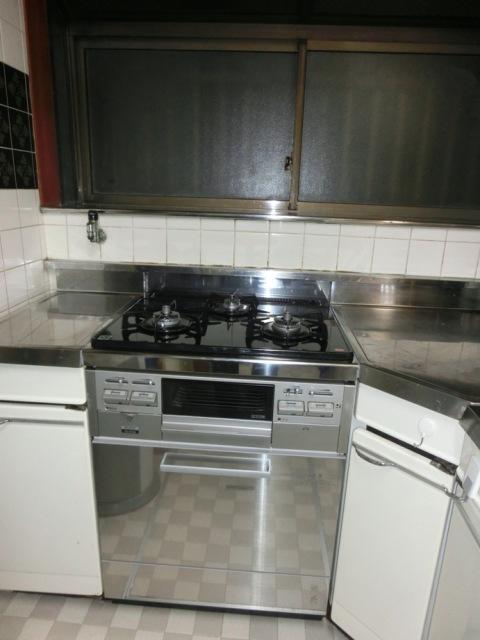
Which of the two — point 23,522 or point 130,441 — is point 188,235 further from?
point 23,522

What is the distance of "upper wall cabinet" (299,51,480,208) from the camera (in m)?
1.46

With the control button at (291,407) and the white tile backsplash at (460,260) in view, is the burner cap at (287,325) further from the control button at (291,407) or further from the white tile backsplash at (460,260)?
the white tile backsplash at (460,260)

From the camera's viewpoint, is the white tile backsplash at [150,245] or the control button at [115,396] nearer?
the control button at [115,396]

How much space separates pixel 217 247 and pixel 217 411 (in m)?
0.69

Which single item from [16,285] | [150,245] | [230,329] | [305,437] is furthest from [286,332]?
[16,285]

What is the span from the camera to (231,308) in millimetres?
1373

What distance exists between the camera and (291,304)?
4.91 ft

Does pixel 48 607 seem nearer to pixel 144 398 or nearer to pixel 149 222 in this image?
pixel 144 398

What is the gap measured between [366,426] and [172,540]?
61 centimetres

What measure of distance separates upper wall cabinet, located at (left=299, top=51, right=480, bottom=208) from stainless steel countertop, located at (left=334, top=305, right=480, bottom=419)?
42 cm

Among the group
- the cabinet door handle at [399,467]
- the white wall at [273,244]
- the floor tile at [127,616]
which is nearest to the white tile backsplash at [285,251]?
the white wall at [273,244]

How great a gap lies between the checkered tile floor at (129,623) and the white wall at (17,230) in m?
0.90

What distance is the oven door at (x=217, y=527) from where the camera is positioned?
1104 millimetres

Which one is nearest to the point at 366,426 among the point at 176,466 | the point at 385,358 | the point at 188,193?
the point at 385,358
